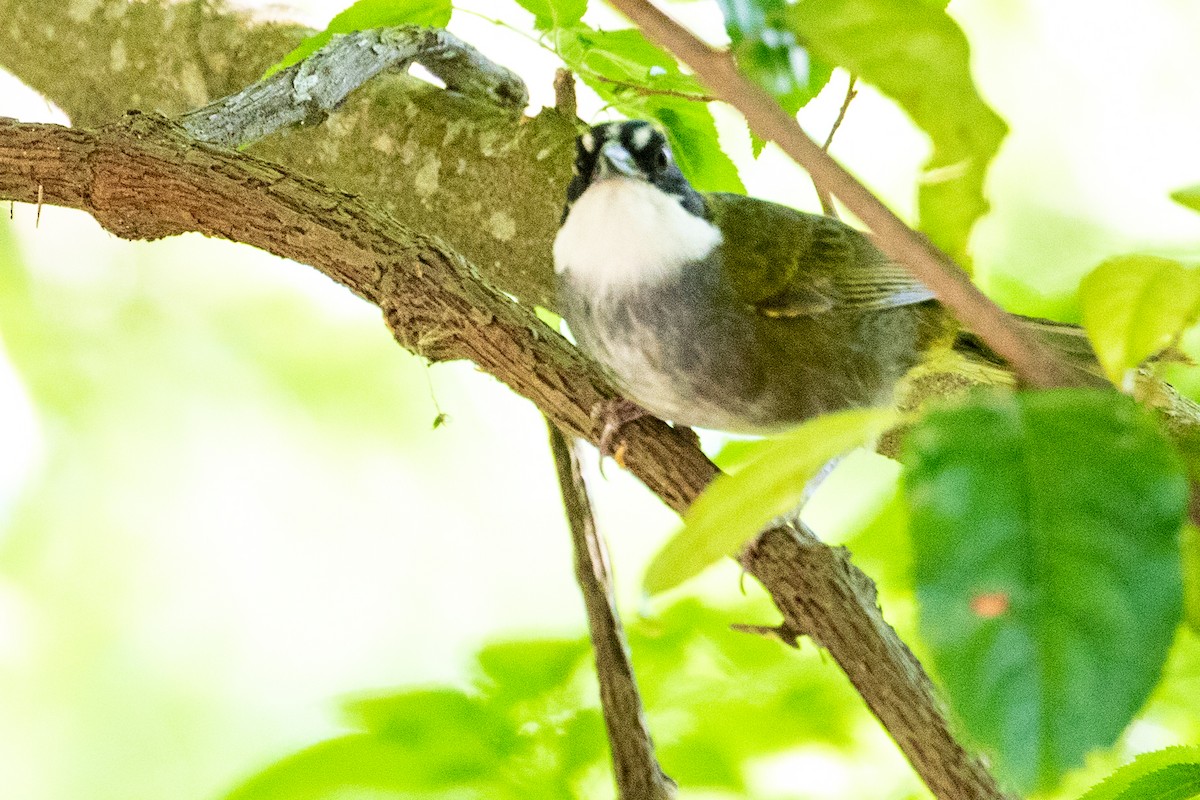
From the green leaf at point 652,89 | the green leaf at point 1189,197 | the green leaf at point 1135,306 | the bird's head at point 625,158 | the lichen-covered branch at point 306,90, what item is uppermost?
the lichen-covered branch at point 306,90

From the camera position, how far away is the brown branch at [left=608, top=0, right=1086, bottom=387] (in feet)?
1.60

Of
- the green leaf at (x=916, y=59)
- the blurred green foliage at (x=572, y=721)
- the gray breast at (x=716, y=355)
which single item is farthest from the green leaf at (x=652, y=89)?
the green leaf at (x=916, y=59)

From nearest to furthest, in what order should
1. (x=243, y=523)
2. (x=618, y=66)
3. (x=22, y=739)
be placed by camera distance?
(x=618, y=66)
(x=22, y=739)
(x=243, y=523)

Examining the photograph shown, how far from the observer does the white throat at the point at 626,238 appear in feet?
5.49

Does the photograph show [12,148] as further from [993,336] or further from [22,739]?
[22,739]

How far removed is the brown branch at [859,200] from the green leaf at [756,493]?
61 mm

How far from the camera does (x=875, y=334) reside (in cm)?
179

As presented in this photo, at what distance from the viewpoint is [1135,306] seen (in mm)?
570

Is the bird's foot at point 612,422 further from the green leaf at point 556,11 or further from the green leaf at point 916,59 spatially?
the green leaf at point 916,59

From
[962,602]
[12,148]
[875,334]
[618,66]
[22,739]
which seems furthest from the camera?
[22,739]

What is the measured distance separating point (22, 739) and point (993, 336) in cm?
352

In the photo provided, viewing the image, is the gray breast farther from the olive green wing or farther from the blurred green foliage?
the blurred green foliage

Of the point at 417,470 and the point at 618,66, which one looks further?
the point at 417,470

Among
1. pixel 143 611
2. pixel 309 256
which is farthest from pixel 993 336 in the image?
pixel 143 611
